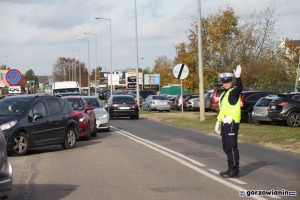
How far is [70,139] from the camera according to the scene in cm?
1605

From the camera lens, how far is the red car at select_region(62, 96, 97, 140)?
1839 centimetres

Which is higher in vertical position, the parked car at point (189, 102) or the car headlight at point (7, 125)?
the car headlight at point (7, 125)

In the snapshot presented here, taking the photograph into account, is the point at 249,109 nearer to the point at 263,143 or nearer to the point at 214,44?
the point at 263,143

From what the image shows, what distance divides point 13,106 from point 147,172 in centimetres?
535

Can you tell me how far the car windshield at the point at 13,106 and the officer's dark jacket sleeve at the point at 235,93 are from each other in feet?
21.2

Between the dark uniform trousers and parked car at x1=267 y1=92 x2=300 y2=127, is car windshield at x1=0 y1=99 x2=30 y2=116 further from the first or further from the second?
Result: parked car at x1=267 y1=92 x2=300 y2=127

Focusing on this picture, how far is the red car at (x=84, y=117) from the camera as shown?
1839 cm

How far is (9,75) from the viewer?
25312 millimetres

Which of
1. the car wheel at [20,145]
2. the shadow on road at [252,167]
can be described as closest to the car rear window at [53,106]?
the car wheel at [20,145]

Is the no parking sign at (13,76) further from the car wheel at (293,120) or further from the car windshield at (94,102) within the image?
the car wheel at (293,120)

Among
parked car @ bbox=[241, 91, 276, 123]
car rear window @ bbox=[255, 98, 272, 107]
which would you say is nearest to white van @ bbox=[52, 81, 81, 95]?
parked car @ bbox=[241, 91, 276, 123]

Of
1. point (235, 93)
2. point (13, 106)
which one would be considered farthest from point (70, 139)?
point (235, 93)

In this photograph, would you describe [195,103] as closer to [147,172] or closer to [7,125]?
[7,125]

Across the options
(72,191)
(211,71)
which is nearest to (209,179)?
(72,191)
